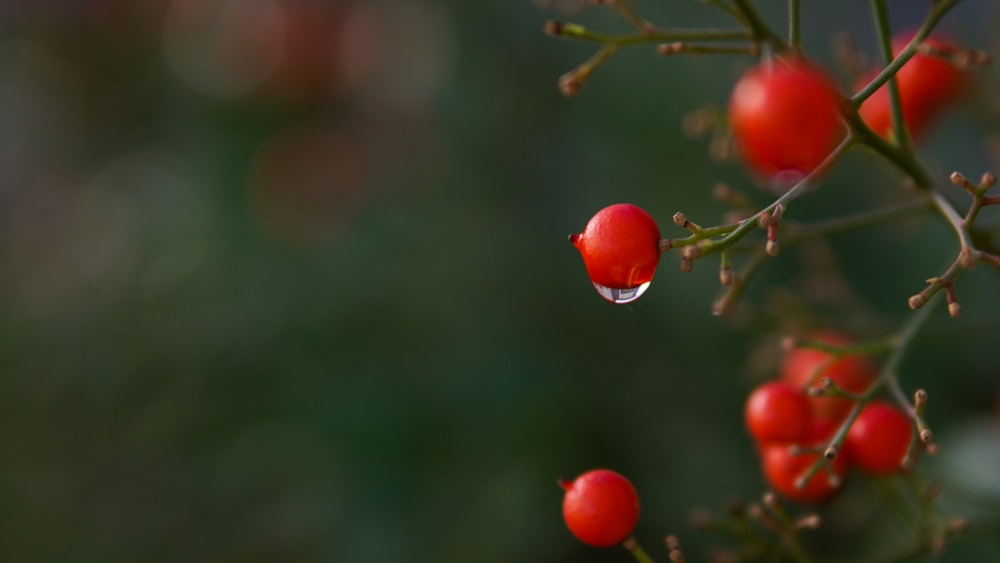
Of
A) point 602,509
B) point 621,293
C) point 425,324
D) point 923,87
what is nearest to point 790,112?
point 621,293

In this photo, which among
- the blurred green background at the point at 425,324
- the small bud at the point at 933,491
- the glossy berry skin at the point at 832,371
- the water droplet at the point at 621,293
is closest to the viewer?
the water droplet at the point at 621,293

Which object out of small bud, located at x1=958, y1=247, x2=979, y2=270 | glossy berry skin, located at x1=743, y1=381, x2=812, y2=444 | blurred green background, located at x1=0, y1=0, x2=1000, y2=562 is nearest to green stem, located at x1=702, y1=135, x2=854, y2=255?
small bud, located at x1=958, y1=247, x2=979, y2=270

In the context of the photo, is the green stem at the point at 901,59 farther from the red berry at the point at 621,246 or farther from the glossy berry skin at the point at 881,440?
the glossy berry skin at the point at 881,440

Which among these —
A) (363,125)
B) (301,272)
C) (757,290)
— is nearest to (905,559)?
(757,290)

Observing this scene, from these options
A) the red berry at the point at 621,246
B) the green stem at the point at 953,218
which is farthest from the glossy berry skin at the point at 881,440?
the red berry at the point at 621,246

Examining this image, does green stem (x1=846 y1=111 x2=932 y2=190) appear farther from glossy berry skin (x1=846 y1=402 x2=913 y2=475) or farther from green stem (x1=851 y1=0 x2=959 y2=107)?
glossy berry skin (x1=846 y1=402 x2=913 y2=475)

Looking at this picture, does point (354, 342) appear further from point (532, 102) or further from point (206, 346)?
point (532, 102)
